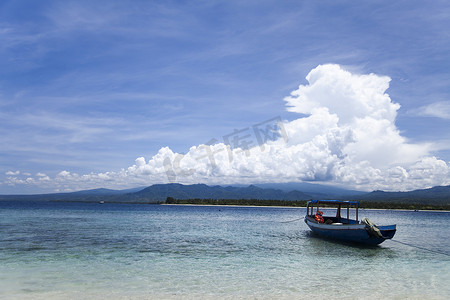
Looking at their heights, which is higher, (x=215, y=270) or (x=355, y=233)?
(x=355, y=233)

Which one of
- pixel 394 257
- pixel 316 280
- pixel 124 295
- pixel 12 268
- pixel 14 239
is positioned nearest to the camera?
pixel 124 295

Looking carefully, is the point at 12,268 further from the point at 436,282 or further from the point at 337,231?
the point at 337,231

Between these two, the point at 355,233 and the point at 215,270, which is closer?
the point at 215,270

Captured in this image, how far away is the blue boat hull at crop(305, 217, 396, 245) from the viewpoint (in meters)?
30.6

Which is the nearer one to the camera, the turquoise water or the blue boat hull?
the turquoise water

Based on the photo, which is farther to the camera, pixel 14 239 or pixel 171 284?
pixel 14 239

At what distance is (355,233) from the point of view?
104 feet

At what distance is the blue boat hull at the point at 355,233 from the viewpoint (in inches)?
1206

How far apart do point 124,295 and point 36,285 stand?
493 centimetres

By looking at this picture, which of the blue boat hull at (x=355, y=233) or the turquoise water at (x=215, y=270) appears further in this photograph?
the blue boat hull at (x=355, y=233)

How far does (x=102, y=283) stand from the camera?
16.6m

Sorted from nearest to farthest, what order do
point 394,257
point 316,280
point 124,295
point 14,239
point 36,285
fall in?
point 124,295 → point 36,285 → point 316,280 → point 394,257 → point 14,239

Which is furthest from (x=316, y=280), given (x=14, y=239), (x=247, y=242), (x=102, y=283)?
(x=14, y=239)

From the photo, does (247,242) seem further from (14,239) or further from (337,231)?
(14,239)
